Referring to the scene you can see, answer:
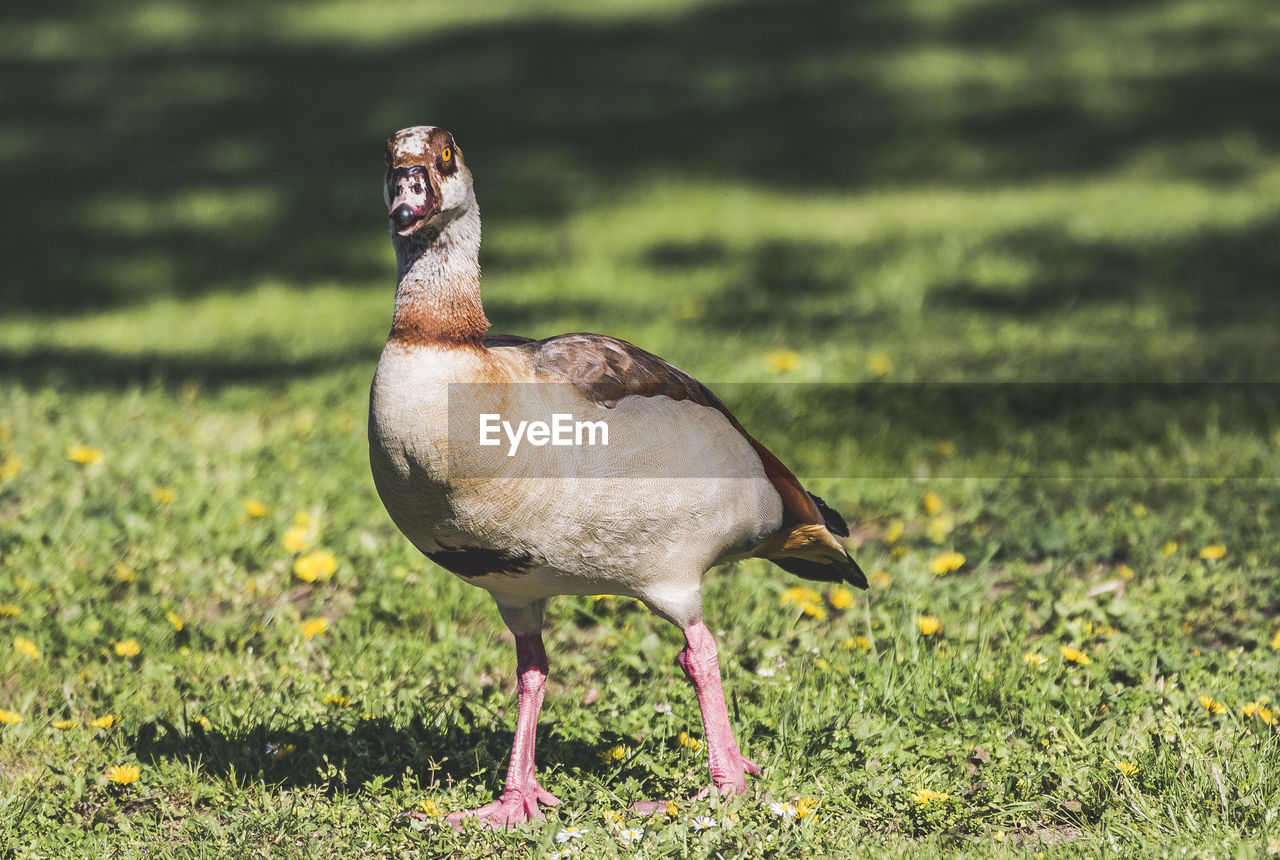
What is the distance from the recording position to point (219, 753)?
12.9 feet

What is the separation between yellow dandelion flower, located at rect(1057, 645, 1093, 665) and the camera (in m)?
4.24

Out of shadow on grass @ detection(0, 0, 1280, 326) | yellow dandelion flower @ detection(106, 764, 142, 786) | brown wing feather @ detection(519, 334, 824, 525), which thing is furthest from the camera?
shadow on grass @ detection(0, 0, 1280, 326)

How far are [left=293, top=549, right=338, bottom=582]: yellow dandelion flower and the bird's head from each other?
199 centimetres

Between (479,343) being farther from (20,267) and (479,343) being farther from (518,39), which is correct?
(518,39)

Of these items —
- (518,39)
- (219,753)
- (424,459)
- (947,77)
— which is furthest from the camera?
(518,39)

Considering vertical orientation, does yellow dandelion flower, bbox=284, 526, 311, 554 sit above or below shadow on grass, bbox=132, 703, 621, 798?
above

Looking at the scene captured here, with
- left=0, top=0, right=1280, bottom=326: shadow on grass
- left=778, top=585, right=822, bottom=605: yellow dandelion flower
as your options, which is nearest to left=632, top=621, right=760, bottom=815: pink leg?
left=778, top=585, right=822, bottom=605: yellow dandelion flower

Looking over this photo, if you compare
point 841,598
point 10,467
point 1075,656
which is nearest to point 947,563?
point 841,598

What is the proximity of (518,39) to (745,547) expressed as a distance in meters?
14.1

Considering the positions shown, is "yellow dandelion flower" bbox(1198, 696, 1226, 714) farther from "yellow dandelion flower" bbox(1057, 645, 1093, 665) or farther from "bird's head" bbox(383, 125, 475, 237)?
"bird's head" bbox(383, 125, 475, 237)

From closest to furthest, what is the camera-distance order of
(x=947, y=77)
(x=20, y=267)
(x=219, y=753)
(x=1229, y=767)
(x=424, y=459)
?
(x=424, y=459) → (x=1229, y=767) → (x=219, y=753) → (x=20, y=267) → (x=947, y=77)

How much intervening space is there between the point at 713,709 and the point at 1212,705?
5.04ft

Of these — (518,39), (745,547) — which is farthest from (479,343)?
(518,39)

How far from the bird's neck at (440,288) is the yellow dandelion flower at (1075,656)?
215cm
